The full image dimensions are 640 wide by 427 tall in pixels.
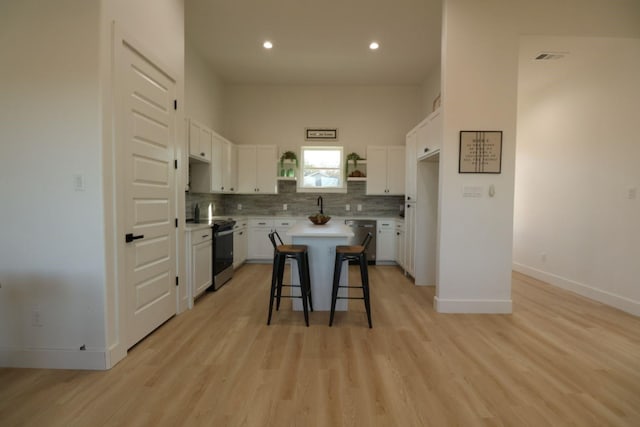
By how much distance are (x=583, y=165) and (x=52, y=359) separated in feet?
19.4

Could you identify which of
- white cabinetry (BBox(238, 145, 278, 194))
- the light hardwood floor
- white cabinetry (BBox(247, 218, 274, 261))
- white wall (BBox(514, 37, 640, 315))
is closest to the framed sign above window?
white cabinetry (BBox(238, 145, 278, 194))

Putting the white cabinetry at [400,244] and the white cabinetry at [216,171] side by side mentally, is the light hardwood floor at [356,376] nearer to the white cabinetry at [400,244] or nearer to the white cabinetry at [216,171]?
the white cabinetry at [400,244]

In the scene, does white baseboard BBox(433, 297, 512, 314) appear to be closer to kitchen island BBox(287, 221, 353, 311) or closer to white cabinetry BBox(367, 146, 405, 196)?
kitchen island BBox(287, 221, 353, 311)

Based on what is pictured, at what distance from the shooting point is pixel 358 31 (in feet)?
13.6

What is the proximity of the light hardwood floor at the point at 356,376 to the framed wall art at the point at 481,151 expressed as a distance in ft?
5.26

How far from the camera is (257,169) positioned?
230 inches

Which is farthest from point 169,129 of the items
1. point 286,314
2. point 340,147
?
point 340,147

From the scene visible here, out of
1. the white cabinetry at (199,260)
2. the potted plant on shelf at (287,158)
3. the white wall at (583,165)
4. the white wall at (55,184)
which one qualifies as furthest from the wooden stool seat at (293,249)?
the white wall at (583,165)

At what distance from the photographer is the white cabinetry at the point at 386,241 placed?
565cm

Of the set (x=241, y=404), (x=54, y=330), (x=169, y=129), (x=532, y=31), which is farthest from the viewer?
(x=532, y=31)

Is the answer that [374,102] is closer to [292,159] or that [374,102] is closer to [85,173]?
[292,159]

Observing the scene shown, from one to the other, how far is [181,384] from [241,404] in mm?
483

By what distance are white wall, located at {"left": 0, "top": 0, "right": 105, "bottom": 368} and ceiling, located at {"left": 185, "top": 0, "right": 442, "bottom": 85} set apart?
1997 mm

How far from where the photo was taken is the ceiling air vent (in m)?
3.56
